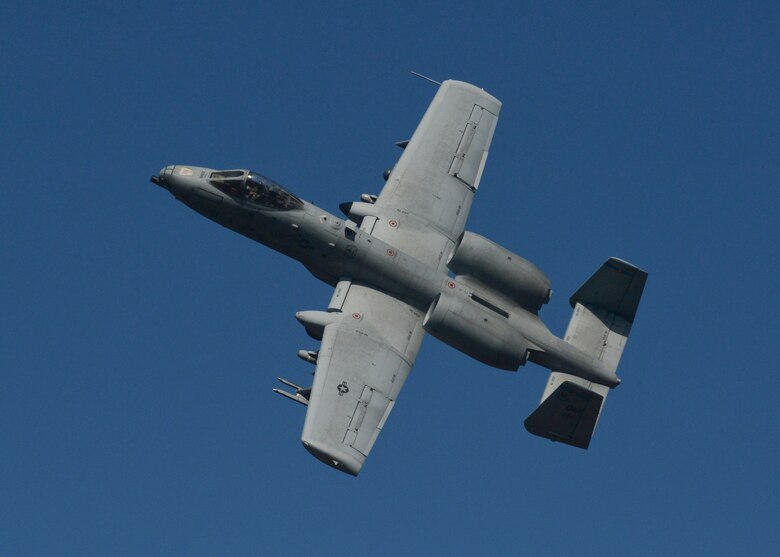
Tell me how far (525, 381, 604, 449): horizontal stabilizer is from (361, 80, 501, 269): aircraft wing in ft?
22.7

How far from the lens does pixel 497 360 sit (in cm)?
5897

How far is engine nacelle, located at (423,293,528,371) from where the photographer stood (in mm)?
58406

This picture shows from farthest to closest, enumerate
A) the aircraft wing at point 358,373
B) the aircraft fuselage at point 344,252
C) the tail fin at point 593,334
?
1. the aircraft fuselage at point 344,252
2. the tail fin at point 593,334
3. the aircraft wing at point 358,373

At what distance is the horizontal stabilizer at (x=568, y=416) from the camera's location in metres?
58.0

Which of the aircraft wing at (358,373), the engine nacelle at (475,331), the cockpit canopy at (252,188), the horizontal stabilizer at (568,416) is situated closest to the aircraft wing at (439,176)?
the engine nacelle at (475,331)

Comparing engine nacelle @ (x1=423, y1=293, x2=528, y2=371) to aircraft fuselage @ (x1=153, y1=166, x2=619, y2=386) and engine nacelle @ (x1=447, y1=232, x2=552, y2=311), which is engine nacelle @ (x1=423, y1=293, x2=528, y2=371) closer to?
aircraft fuselage @ (x1=153, y1=166, x2=619, y2=386)

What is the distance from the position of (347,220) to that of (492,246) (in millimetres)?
5552

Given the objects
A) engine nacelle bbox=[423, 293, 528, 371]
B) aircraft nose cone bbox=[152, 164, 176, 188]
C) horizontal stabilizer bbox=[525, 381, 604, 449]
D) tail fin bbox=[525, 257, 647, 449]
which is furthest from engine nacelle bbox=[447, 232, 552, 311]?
aircraft nose cone bbox=[152, 164, 176, 188]

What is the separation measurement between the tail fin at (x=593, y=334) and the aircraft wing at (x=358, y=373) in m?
5.45

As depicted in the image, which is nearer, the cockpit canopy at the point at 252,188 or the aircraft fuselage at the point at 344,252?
the cockpit canopy at the point at 252,188

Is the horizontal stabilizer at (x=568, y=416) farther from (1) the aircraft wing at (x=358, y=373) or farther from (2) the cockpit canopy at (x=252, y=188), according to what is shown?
(2) the cockpit canopy at (x=252, y=188)

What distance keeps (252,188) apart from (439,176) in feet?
26.3

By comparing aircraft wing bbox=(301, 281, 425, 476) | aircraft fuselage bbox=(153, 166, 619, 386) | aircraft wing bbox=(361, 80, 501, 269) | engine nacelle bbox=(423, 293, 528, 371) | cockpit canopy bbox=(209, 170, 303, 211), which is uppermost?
aircraft wing bbox=(361, 80, 501, 269)

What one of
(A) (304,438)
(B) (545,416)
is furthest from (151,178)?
(B) (545,416)
